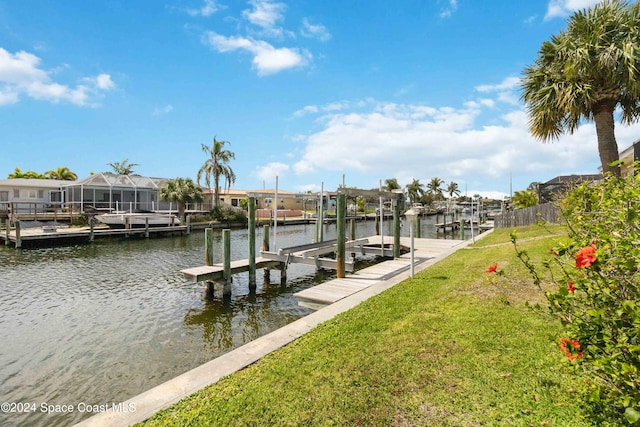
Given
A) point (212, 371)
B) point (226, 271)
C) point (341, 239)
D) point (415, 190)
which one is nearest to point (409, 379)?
point (212, 371)

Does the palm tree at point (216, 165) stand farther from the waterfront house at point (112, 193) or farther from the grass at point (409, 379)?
the grass at point (409, 379)

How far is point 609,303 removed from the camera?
240cm

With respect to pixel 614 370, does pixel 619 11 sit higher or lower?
higher

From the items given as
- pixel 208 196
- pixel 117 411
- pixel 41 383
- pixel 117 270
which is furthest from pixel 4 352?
pixel 208 196

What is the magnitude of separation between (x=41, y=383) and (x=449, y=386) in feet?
23.3

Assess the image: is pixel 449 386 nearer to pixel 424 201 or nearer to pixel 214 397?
pixel 214 397

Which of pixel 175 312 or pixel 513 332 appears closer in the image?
pixel 513 332

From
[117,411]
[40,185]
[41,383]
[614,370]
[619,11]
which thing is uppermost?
[619,11]

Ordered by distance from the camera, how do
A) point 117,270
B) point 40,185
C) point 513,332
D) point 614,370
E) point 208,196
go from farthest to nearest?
point 208,196 < point 40,185 < point 117,270 < point 513,332 < point 614,370

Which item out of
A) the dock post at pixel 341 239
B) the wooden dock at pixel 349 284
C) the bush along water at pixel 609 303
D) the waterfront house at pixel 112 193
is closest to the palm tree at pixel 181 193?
the waterfront house at pixel 112 193

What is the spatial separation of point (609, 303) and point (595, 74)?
14.8m

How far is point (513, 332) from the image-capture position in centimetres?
513

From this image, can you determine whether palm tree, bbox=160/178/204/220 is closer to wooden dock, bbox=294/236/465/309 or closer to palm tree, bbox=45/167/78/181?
wooden dock, bbox=294/236/465/309

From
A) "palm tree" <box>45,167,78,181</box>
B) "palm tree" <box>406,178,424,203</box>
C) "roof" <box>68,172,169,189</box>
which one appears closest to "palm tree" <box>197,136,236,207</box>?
"roof" <box>68,172,169,189</box>
